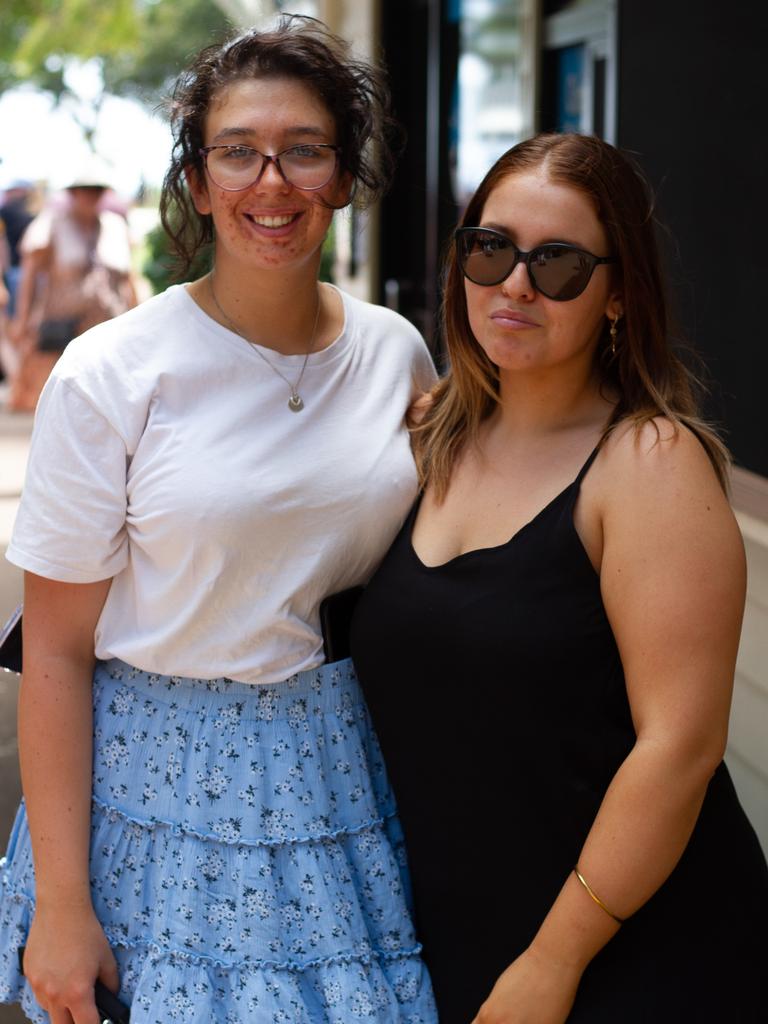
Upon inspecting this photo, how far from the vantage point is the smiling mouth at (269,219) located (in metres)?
2.18

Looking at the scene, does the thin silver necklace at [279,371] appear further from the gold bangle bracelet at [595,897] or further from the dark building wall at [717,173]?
the dark building wall at [717,173]

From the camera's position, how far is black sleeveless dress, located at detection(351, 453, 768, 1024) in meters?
2.00

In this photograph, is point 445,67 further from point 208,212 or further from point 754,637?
point 208,212

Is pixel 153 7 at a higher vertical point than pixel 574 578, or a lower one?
higher

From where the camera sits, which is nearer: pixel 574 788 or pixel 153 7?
pixel 574 788

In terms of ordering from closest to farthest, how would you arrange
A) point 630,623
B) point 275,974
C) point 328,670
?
point 630,623 < point 275,974 < point 328,670

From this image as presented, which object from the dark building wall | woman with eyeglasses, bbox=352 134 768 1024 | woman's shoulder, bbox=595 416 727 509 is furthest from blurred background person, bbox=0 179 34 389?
woman's shoulder, bbox=595 416 727 509

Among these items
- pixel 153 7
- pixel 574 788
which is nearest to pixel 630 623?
pixel 574 788

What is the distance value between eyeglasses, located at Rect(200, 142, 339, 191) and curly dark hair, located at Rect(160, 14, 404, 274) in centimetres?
7

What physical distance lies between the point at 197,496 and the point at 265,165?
1.84 feet

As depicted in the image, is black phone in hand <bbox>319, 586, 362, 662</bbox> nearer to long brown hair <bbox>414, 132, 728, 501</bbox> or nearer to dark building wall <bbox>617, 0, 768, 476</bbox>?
long brown hair <bbox>414, 132, 728, 501</bbox>

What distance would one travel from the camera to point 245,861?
2.13 metres

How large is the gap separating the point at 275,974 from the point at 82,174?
9.37 m

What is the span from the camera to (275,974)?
2098 mm
